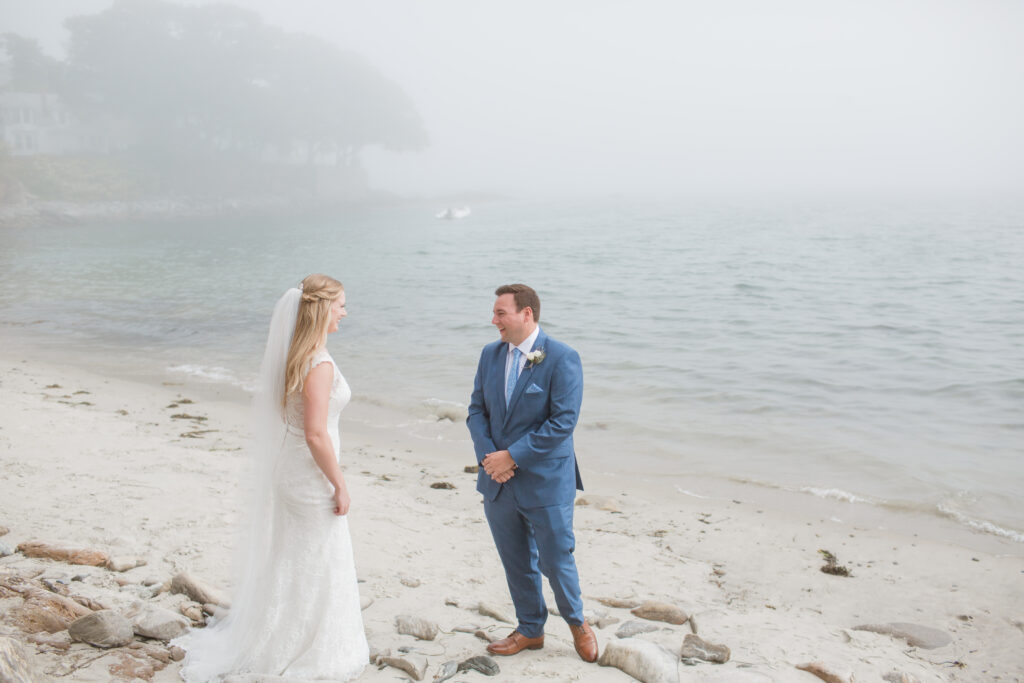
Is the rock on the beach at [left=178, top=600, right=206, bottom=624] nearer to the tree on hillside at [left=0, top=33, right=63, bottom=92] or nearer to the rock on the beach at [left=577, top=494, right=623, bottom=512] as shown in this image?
the rock on the beach at [left=577, top=494, right=623, bottom=512]

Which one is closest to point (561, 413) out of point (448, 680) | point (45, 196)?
point (448, 680)

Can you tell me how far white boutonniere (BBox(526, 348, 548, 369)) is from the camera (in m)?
3.96

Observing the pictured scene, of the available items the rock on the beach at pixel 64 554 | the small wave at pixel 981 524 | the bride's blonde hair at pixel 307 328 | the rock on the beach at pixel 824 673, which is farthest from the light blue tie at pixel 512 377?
the small wave at pixel 981 524

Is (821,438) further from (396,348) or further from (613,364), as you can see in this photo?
(396,348)

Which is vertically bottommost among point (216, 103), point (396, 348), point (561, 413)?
point (396, 348)

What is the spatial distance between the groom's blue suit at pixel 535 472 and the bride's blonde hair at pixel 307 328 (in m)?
0.88

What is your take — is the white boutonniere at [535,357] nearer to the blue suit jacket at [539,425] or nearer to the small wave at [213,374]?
the blue suit jacket at [539,425]

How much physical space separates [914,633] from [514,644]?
9.95 feet

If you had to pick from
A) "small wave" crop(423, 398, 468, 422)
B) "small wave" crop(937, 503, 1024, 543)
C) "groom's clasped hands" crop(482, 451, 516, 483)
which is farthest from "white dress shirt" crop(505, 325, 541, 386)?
"small wave" crop(423, 398, 468, 422)

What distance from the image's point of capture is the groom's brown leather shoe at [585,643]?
4.18 meters

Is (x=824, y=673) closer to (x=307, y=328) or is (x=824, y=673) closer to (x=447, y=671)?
(x=447, y=671)

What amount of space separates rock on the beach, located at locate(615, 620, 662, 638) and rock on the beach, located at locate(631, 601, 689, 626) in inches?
7.8

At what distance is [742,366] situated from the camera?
15.7 meters

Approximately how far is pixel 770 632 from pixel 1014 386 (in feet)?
37.7
